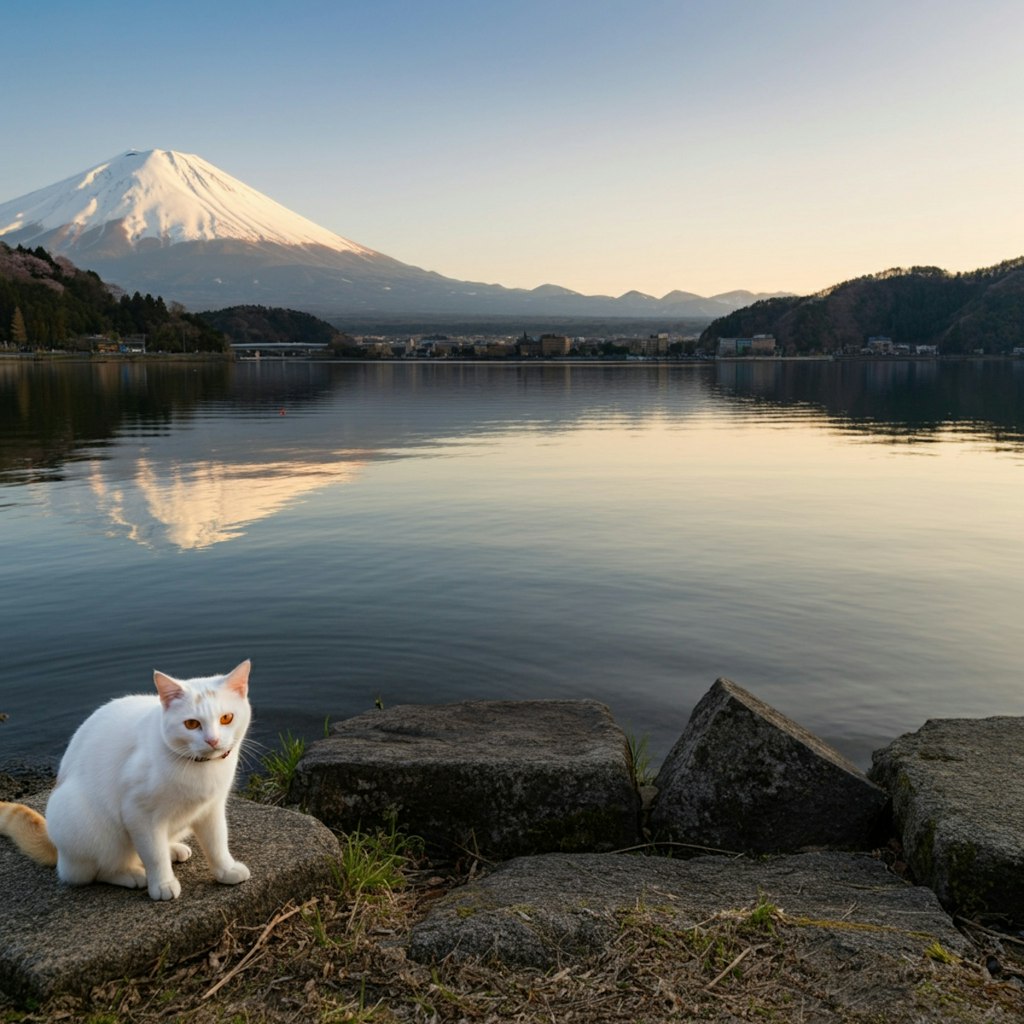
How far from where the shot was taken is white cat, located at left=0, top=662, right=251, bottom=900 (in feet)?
15.6

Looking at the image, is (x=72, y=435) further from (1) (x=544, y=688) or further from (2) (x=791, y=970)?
(2) (x=791, y=970)

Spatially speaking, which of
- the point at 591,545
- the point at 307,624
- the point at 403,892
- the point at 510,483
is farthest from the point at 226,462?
the point at 403,892

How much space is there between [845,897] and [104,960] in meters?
3.79

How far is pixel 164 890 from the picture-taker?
5035 millimetres

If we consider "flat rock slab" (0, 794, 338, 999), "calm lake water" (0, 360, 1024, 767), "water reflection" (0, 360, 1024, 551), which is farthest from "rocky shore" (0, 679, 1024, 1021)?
"water reflection" (0, 360, 1024, 551)

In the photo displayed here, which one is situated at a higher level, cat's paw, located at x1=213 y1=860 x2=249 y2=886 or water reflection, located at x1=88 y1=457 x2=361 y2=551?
cat's paw, located at x1=213 y1=860 x2=249 y2=886

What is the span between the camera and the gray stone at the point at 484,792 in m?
6.62

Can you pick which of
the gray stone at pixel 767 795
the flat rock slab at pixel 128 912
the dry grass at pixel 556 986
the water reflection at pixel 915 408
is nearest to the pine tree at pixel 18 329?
the water reflection at pixel 915 408

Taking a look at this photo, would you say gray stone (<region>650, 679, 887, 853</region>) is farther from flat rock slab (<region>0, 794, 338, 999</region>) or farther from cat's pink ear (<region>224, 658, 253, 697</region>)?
cat's pink ear (<region>224, 658, 253, 697</region>)

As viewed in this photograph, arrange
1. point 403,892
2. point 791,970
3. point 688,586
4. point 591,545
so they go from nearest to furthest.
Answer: point 791,970
point 403,892
point 688,586
point 591,545

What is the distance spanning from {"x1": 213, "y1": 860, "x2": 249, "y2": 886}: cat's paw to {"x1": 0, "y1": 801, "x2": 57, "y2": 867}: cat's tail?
39.5 inches

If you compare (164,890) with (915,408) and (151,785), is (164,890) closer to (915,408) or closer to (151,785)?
(151,785)

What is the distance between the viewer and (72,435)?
44719 millimetres

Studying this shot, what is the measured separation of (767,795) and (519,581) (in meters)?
10.1
